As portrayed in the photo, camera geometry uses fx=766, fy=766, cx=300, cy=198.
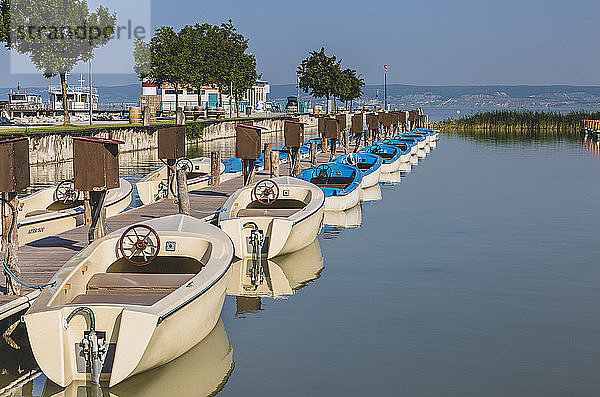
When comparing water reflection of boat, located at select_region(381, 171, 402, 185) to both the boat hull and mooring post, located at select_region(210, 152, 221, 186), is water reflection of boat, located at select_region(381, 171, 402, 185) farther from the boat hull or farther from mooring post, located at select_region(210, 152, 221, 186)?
mooring post, located at select_region(210, 152, 221, 186)

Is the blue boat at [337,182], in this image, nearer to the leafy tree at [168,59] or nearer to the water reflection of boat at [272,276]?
the water reflection of boat at [272,276]

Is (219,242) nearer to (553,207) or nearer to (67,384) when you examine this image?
(67,384)

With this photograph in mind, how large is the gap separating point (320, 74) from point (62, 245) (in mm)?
88629

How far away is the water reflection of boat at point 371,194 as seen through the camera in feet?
102

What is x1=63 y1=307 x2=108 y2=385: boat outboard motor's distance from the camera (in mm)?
9398

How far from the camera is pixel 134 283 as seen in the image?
466 inches

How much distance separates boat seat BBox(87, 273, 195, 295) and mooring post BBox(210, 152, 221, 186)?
15.0 meters

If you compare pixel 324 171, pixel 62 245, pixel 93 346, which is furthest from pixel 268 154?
pixel 93 346

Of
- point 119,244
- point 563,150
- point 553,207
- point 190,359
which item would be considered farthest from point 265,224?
point 563,150

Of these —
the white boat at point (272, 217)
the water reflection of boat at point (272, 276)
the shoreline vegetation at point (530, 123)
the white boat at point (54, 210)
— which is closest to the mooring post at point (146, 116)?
the white boat at point (54, 210)

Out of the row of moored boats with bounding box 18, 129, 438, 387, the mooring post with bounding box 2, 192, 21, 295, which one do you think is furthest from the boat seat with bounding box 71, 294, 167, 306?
the mooring post with bounding box 2, 192, 21, 295

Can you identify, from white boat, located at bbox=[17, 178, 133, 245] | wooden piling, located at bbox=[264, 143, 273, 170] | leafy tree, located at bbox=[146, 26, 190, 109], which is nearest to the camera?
white boat, located at bbox=[17, 178, 133, 245]

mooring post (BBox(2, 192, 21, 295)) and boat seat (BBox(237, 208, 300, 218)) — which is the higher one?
mooring post (BBox(2, 192, 21, 295))

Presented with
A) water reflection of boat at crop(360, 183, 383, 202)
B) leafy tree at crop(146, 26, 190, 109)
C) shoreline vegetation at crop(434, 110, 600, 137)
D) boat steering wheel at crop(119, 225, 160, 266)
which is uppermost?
leafy tree at crop(146, 26, 190, 109)
